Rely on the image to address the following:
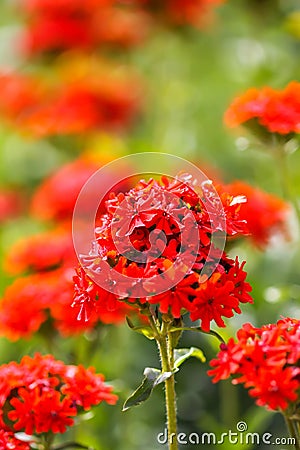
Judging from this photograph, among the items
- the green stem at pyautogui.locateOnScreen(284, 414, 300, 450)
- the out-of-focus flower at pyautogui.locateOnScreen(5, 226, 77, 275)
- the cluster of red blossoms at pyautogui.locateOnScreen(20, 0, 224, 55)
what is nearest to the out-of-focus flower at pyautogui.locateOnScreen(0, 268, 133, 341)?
the out-of-focus flower at pyautogui.locateOnScreen(5, 226, 77, 275)

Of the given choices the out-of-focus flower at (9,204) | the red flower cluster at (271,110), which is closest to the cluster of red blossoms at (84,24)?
the out-of-focus flower at (9,204)

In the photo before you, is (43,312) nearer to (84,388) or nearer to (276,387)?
(84,388)

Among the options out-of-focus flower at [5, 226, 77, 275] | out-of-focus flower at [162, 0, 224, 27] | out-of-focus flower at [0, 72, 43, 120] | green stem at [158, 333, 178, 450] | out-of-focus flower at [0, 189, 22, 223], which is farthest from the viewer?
out-of-focus flower at [0, 72, 43, 120]

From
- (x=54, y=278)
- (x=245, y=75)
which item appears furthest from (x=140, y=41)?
(x=54, y=278)

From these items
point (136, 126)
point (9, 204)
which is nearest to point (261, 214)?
point (9, 204)

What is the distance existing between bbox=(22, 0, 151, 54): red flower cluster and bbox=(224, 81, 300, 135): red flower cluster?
1.46m

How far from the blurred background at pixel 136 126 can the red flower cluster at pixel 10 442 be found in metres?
0.35

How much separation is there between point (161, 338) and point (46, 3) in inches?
86.2

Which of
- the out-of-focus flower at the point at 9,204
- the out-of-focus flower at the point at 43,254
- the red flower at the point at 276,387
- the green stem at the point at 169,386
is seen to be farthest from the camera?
the out-of-focus flower at the point at 9,204

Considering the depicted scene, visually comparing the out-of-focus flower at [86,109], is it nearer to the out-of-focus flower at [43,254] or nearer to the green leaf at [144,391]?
the out-of-focus flower at [43,254]

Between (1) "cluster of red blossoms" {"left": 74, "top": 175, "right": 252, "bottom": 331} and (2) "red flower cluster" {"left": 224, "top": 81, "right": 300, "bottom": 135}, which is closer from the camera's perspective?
(1) "cluster of red blossoms" {"left": 74, "top": 175, "right": 252, "bottom": 331}

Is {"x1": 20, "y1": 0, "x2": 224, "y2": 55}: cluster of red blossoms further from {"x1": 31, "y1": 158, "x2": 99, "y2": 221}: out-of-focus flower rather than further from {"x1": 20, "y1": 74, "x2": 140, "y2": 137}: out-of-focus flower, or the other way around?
{"x1": 31, "y1": 158, "x2": 99, "y2": 221}: out-of-focus flower

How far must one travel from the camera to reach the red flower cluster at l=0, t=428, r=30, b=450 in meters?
0.93

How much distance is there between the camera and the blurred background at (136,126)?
157 centimetres
